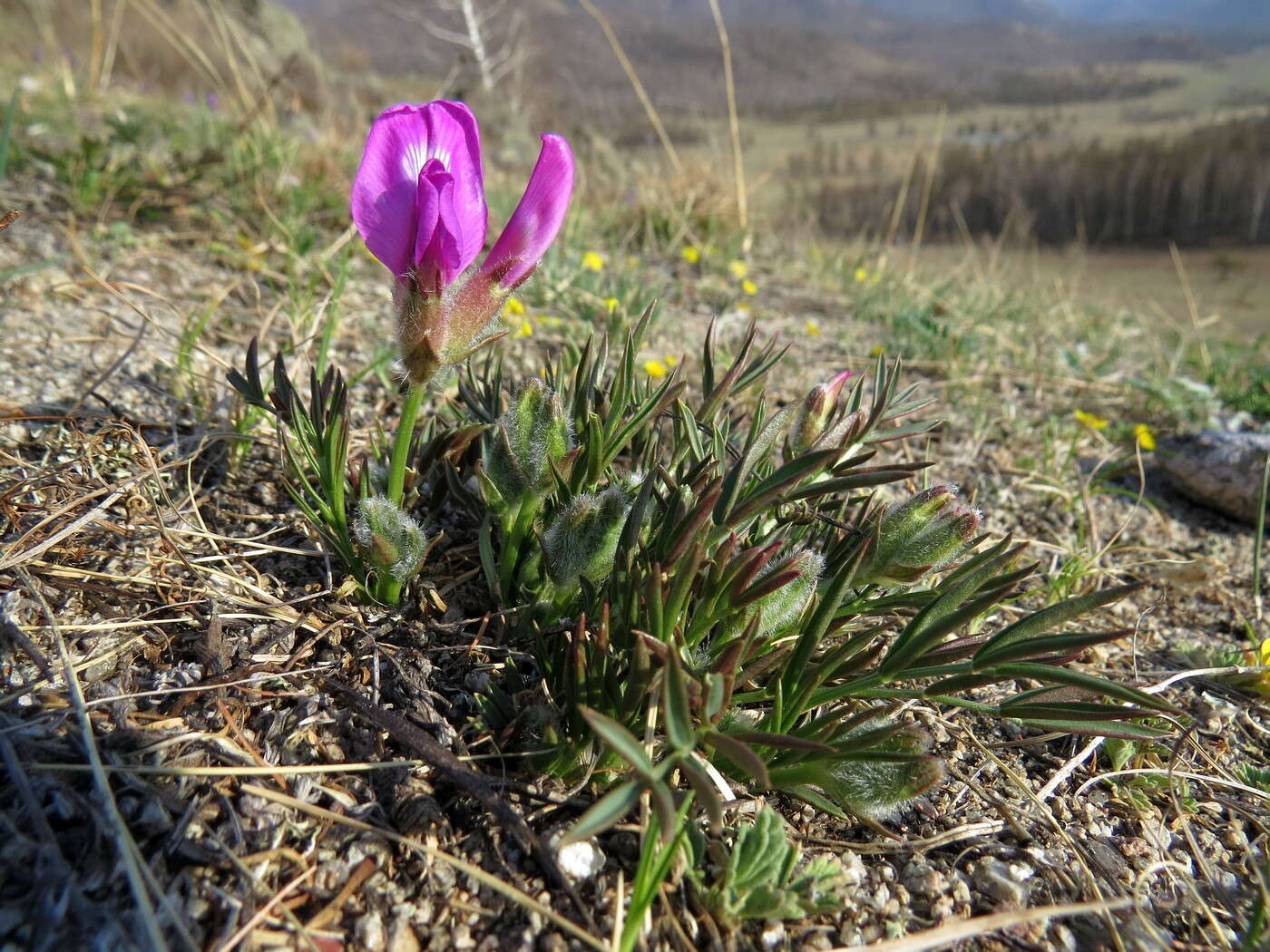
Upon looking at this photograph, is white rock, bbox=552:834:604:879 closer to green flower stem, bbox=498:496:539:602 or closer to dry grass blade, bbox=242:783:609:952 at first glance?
dry grass blade, bbox=242:783:609:952

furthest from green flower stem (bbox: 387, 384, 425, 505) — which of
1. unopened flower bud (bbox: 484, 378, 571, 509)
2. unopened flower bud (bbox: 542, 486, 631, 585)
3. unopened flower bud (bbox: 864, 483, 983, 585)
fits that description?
unopened flower bud (bbox: 864, 483, 983, 585)

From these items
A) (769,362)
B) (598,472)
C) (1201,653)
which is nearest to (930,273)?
(1201,653)

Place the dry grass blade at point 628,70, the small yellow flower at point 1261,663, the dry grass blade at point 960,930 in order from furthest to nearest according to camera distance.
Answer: the dry grass blade at point 628,70, the small yellow flower at point 1261,663, the dry grass blade at point 960,930

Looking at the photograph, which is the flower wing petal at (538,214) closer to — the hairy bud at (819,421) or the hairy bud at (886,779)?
the hairy bud at (819,421)

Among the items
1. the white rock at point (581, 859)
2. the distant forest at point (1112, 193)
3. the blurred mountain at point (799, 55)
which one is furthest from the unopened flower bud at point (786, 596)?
the blurred mountain at point (799, 55)

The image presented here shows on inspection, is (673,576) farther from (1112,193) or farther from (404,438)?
(1112,193)

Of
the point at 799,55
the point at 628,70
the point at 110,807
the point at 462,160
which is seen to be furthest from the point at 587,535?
the point at 799,55
